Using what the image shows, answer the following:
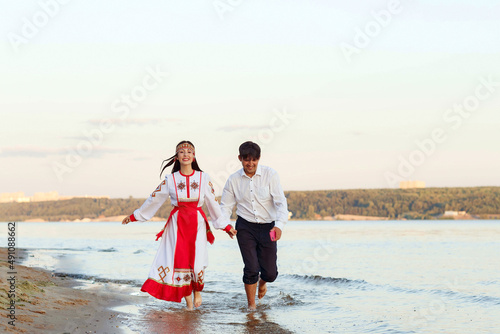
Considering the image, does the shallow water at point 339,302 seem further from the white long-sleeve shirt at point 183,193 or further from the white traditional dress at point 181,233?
the white long-sleeve shirt at point 183,193

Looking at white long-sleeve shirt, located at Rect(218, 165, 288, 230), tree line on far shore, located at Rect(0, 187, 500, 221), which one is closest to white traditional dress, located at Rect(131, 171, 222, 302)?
white long-sleeve shirt, located at Rect(218, 165, 288, 230)

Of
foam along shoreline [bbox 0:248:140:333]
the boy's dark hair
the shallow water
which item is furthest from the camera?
the shallow water

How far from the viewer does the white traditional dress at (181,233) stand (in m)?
7.12

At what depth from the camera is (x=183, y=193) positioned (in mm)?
7086

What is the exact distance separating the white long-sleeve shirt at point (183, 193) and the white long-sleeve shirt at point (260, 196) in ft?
0.84

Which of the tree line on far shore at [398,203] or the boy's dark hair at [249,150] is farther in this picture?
the tree line on far shore at [398,203]

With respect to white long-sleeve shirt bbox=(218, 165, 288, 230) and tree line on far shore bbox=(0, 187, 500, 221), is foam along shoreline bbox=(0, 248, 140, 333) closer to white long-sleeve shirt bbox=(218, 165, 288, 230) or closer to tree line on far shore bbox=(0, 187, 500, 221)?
white long-sleeve shirt bbox=(218, 165, 288, 230)

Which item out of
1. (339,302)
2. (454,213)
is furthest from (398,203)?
(339,302)

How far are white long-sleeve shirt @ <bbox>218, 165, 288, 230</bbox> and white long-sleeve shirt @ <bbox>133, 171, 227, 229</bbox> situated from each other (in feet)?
0.84

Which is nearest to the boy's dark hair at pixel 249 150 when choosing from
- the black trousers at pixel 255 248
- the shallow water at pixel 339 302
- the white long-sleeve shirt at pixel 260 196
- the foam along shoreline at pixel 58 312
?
the white long-sleeve shirt at pixel 260 196

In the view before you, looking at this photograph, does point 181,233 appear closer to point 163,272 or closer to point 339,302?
point 163,272

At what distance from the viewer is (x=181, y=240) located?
23.7 ft

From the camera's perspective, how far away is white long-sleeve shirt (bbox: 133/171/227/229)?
710 cm

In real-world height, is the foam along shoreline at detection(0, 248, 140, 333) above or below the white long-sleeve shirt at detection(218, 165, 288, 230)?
below
